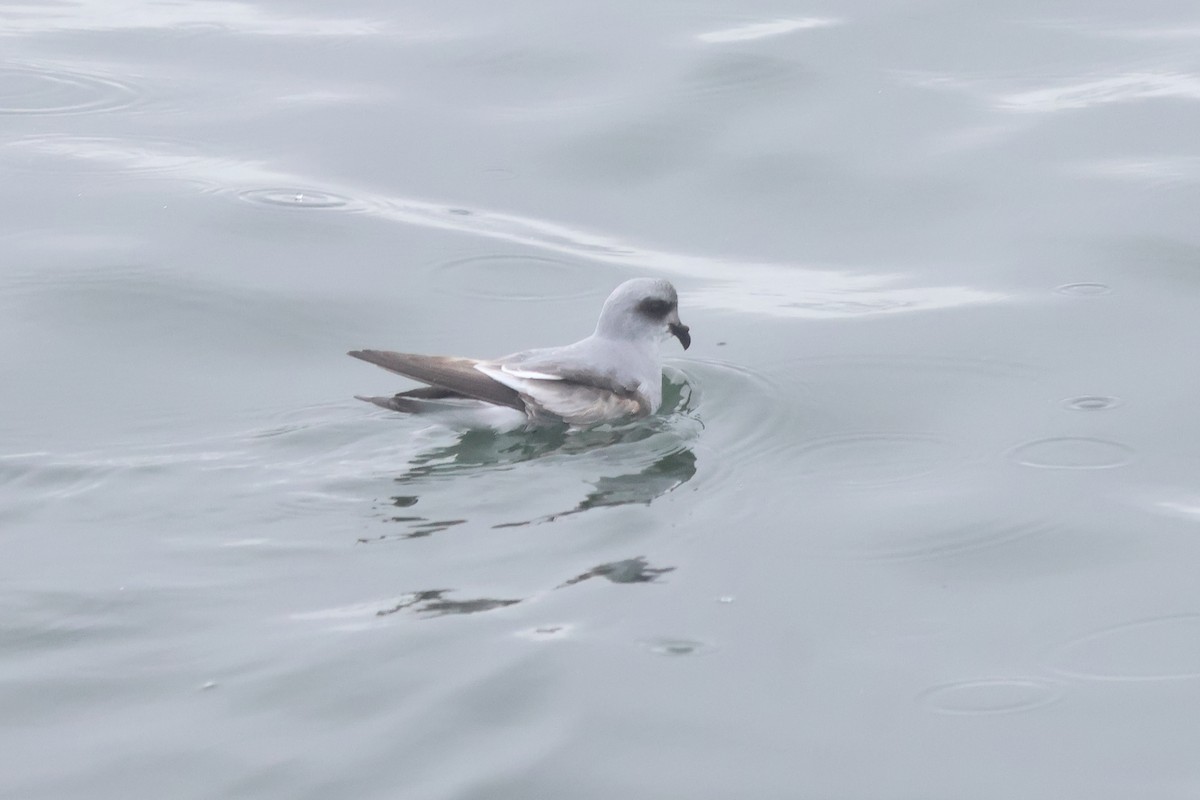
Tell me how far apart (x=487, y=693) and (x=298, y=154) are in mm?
7492

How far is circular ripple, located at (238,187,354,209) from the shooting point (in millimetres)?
11242

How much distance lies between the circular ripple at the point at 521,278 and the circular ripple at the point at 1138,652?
4772 millimetres

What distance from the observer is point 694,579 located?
6.37 m

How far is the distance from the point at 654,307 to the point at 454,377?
1.35 m

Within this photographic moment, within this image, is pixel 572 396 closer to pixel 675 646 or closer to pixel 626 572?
pixel 626 572

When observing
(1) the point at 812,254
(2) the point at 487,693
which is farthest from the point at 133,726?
(1) the point at 812,254

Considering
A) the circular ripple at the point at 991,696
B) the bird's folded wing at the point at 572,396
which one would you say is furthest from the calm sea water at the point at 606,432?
the bird's folded wing at the point at 572,396

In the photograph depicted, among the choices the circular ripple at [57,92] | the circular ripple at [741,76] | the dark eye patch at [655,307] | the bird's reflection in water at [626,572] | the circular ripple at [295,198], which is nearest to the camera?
the bird's reflection in water at [626,572]

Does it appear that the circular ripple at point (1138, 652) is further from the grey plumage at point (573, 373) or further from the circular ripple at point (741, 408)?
the grey plumage at point (573, 373)

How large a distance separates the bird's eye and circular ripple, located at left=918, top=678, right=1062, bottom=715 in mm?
3642

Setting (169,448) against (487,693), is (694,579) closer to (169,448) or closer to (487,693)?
(487,693)

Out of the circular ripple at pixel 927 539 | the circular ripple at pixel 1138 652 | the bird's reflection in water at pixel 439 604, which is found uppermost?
the circular ripple at pixel 927 539

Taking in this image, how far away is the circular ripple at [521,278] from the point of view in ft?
33.1

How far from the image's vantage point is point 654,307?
29.0ft
